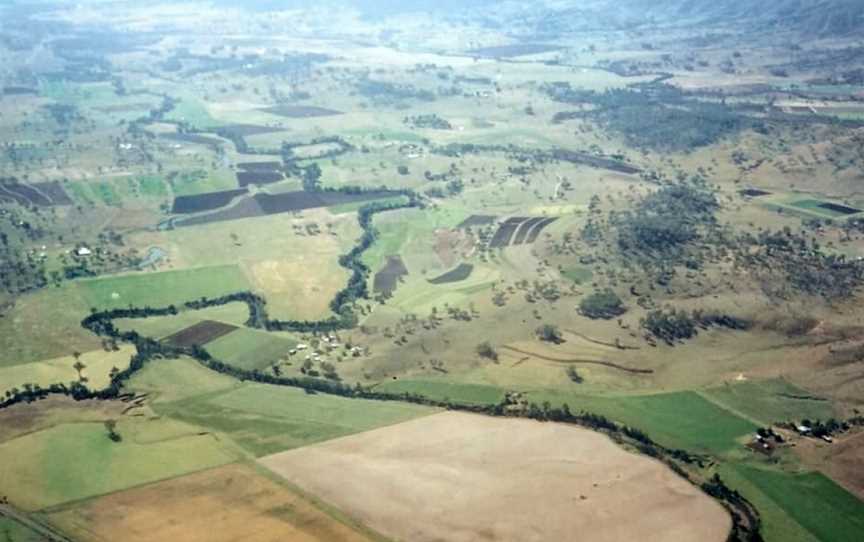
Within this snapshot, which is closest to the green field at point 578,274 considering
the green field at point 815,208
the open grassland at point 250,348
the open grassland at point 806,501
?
the open grassland at point 250,348

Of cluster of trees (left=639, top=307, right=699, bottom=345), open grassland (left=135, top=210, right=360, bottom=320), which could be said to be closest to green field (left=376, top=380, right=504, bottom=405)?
open grassland (left=135, top=210, right=360, bottom=320)

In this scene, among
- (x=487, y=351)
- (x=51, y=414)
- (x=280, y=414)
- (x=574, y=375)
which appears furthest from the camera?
(x=487, y=351)

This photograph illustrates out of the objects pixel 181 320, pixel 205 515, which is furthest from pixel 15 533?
pixel 181 320

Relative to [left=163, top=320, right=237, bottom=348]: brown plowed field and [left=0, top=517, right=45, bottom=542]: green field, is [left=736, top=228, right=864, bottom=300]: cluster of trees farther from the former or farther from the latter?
[left=0, top=517, right=45, bottom=542]: green field

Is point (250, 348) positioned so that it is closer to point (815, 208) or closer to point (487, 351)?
point (487, 351)

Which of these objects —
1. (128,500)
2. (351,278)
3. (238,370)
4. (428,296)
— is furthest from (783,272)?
(128,500)

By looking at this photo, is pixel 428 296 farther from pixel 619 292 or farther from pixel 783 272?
pixel 783 272

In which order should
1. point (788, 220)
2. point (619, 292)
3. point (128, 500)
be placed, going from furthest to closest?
point (788, 220), point (619, 292), point (128, 500)
